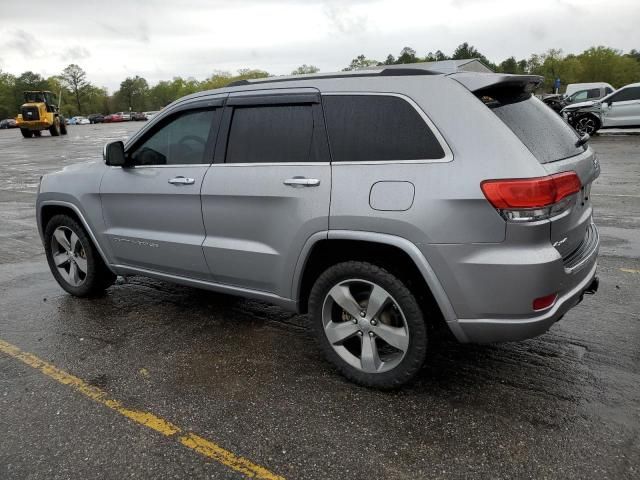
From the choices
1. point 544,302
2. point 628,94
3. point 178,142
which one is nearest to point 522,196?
point 544,302

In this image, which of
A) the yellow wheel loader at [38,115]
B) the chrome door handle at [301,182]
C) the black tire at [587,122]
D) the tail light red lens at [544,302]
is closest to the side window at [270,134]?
the chrome door handle at [301,182]

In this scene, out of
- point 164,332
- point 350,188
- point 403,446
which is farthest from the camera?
point 164,332

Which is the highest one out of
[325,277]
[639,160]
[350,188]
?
[350,188]

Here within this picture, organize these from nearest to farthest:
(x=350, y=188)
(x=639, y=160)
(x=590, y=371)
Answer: (x=350, y=188)
(x=590, y=371)
(x=639, y=160)

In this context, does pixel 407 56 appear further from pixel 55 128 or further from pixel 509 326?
pixel 509 326

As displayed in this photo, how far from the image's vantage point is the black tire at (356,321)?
3033 millimetres

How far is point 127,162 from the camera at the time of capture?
437 centimetres

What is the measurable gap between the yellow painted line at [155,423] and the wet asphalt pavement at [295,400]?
0.13ft

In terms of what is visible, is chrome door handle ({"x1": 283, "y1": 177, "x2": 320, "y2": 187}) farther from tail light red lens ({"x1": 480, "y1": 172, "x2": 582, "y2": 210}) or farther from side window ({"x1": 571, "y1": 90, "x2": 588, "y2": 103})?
side window ({"x1": 571, "y1": 90, "x2": 588, "y2": 103})

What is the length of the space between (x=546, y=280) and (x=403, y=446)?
109cm

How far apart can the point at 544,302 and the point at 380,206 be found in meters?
0.97

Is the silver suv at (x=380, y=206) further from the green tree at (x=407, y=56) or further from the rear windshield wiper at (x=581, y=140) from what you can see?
the green tree at (x=407, y=56)

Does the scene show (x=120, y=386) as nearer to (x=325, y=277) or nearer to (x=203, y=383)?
(x=203, y=383)

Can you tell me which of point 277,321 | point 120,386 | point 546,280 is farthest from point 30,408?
point 546,280
